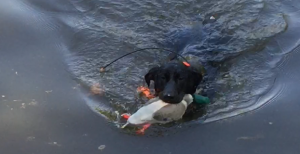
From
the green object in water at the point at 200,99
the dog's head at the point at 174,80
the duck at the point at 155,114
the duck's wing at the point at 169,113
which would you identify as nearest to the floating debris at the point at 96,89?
the dog's head at the point at 174,80

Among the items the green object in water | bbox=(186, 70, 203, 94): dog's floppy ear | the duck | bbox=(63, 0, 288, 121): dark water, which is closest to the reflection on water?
bbox=(63, 0, 288, 121): dark water

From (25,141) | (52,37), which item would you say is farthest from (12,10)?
(25,141)

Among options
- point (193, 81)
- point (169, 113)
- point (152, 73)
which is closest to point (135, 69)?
point (152, 73)

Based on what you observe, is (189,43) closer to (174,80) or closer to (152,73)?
(152,73)

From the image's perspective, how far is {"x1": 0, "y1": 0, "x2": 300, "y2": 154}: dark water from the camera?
4.54 meters

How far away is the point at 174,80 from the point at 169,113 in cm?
40

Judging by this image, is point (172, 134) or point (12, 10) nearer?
point (172, 134)

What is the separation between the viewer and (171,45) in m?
6.38

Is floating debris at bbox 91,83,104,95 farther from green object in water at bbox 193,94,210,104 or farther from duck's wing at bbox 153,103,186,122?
green object in water at bbox 193,94,210,104

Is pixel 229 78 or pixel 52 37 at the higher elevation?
pixel 52 37

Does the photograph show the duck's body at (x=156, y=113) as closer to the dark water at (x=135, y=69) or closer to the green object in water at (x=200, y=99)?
the dark water at (x=135, y=69)

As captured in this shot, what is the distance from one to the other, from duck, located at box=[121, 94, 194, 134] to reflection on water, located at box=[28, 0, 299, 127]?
46 cm

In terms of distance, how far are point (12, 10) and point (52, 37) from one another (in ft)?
3.06

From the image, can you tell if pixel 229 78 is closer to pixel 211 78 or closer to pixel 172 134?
pixel 211 78
